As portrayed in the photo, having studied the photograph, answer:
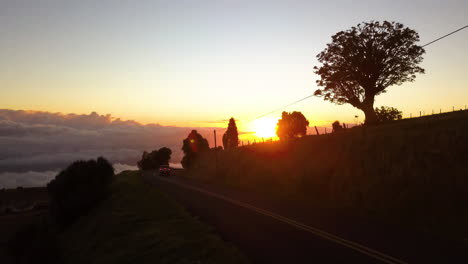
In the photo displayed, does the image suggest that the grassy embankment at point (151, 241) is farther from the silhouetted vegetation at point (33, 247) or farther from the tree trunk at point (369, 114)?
the tree trunk at point (369, 114)

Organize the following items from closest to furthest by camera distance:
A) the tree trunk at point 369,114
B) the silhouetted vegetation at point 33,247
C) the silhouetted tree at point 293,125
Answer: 1. the silhouetted vegetation at point 33,247
2. the tree trunk at point 369,114
3. the silhouetted tree at point 293,125

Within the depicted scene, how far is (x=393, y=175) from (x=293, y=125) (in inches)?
3832

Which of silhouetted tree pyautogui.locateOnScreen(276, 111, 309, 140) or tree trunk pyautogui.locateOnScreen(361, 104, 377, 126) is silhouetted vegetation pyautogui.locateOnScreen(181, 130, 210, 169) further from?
tree trunk pyautogui.locateOnScreen(361, 104, 377, 126)

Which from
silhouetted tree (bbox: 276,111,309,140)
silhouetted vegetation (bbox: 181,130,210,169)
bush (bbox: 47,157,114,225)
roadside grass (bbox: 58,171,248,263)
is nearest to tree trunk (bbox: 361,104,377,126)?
roadside grass (bbox: 58,171,248,263)

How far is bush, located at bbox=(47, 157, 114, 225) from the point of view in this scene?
129 ft

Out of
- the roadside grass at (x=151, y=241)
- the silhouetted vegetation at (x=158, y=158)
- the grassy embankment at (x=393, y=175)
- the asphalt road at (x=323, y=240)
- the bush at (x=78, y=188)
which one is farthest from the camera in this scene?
the silhouetted vegetation at (x=158, y=158)

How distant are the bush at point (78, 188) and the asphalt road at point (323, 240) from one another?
1002 inches

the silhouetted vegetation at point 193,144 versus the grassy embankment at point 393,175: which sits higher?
the silhouetted vegetation at point 193,144

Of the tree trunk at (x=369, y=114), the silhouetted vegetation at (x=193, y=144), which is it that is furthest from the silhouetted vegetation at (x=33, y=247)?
the silhouetted vegetation at (x=193, y=144)

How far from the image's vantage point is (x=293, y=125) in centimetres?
11662

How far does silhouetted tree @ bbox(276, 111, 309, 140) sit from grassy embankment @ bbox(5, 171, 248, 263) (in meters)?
89.9

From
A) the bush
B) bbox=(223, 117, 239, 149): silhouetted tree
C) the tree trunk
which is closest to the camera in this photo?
the bush

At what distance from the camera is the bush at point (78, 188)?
1550 inches

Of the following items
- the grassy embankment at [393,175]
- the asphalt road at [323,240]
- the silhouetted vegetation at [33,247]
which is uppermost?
the grassy embankment at [393,175]
